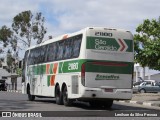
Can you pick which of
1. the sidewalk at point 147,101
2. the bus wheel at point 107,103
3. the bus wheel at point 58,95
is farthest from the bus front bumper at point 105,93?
the sidewalk at point 147,101

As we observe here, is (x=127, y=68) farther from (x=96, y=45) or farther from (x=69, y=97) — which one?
(x=69, y=97)

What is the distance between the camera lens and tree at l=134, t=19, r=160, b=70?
83.6 ft

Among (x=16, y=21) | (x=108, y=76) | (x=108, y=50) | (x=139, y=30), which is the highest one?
(x=16, y=21)

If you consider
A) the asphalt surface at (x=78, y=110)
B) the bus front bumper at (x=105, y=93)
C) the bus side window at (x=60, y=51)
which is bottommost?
the asphalt surface at (x=78, y=110)

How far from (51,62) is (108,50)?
4911 mm

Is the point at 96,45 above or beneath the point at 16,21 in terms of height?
beneath

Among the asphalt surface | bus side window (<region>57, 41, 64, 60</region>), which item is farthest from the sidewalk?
bus side window (<region>57, 41, 64, 60</region>)

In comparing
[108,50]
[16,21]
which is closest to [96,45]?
[108,50]

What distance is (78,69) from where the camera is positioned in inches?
736

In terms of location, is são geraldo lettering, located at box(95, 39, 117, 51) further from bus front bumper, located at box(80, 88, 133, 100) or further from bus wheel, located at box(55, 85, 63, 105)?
bus wheel, located at box(55, 85, 63, 105)

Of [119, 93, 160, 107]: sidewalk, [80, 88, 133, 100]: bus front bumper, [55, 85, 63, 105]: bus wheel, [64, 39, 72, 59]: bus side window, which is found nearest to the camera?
[80, 88, 133, 100]: bus front bumper

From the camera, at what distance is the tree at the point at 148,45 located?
25.5 m

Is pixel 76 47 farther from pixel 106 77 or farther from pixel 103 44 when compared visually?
pixel 106 77

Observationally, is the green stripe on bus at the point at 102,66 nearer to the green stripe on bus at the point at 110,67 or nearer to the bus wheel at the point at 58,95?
the green stripe on bus at the point at 110,67
